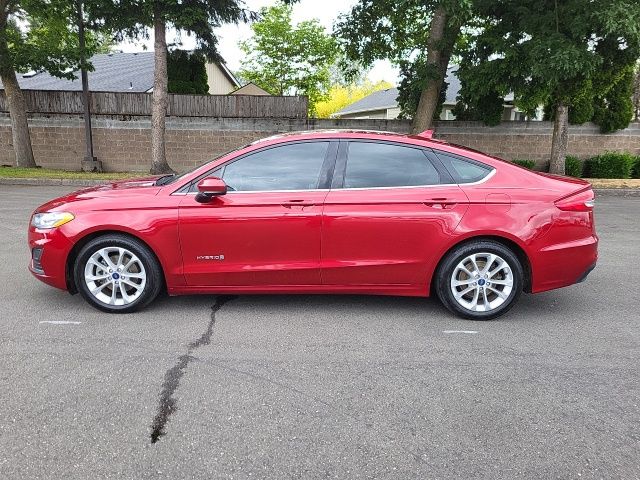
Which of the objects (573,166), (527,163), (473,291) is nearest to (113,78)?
(527,163)

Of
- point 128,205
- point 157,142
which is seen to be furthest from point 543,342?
point 157,142

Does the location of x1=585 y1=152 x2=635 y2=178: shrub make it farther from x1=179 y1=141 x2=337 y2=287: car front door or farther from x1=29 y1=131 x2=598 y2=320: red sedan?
x1=179 y1=141 x2=337 y2=287: car front door

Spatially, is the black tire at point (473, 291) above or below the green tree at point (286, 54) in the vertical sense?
below

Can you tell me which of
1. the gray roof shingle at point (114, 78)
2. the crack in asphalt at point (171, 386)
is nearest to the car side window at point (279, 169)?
the crack in asphalt at point (171, 386)

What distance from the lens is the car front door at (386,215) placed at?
4039 millimetres

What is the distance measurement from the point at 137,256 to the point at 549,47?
11012 millimetres

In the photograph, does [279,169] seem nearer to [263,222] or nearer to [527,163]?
[263,222]

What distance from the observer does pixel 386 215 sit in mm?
4039

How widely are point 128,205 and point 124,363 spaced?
55.6 inches

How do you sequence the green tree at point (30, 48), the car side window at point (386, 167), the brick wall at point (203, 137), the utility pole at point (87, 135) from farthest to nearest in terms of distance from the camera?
the brick wall at point (203, 137) < the utility pole at point (87, 135) < the green tree at point (30, 48) < the car side window at point (386, 167)

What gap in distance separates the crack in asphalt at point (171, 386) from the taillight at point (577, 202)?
10.2ft

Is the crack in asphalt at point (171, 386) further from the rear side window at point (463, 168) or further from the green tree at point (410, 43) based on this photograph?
the green tree at point (410, 43)

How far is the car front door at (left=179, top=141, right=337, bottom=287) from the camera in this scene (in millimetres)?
4047

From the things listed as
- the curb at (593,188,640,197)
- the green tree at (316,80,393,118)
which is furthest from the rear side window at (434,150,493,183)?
the green tree at (316,80,393,118)
